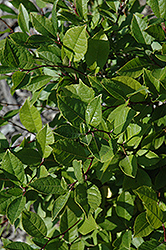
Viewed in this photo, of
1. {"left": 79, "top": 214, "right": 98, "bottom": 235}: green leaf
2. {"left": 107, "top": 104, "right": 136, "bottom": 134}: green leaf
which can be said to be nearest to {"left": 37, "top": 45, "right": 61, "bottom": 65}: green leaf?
{"left": 107, "top": 104, "right": 136, "bottom": 134}: green leaf

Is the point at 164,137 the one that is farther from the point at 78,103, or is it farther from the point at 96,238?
the point at 96,238

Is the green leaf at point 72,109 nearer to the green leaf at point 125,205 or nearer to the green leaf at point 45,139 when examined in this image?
the green leaf at point 45,139

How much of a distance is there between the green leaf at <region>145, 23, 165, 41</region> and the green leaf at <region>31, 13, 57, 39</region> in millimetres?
266

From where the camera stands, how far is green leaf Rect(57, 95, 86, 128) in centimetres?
54

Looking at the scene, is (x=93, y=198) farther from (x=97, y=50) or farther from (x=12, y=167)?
(x=97, y=50)

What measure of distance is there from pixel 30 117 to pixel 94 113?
25cm

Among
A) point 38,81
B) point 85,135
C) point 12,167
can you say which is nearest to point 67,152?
point 85,135

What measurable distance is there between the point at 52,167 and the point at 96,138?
9.7 inches

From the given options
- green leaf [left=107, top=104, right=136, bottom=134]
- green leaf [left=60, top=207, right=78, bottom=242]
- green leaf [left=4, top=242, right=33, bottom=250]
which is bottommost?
green leaf [left=60, top=207, right=78, bottom=242]

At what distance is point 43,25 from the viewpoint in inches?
28.7

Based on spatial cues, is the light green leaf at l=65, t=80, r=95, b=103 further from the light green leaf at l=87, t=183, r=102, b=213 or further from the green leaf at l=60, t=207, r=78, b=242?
the green leaf at l=60, t=207, r=78, b=242

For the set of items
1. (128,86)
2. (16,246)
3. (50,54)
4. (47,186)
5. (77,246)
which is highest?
(50,54)

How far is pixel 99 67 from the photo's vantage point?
2.42 feet

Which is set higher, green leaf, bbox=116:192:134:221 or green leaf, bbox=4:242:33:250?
green leaf, bbox=4:242:33:250
